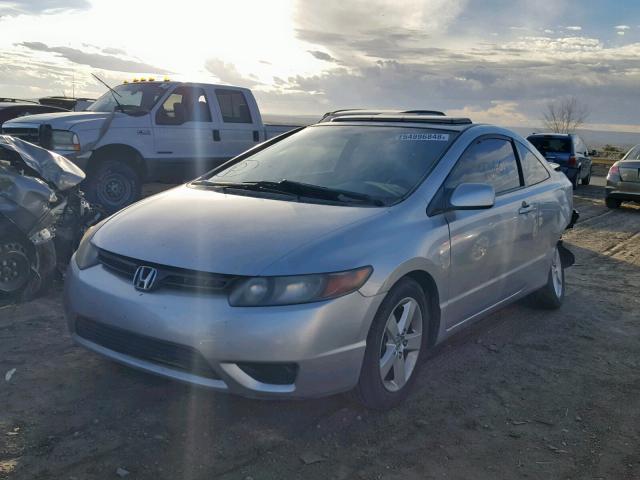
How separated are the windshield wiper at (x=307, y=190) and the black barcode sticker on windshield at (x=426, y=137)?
2.40 feet

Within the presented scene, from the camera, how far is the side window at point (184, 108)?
32.3 ft

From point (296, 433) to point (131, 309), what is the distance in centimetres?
105

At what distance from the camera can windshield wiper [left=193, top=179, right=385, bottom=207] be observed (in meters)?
3.77

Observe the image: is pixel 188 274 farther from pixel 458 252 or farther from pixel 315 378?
pixel 458 252

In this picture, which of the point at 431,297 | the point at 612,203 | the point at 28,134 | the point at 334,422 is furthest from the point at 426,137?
the point at 612,203

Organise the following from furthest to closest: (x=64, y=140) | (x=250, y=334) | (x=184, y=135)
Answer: (x=184, y=135), (x=64, y=140), (x=250, y=334)

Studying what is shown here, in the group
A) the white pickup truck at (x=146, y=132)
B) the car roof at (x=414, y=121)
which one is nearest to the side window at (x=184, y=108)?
the white pickup truck at (x=146, y=132)

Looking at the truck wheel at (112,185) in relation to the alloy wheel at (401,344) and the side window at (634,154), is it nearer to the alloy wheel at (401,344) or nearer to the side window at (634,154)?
the alloy wheel at (401,344)

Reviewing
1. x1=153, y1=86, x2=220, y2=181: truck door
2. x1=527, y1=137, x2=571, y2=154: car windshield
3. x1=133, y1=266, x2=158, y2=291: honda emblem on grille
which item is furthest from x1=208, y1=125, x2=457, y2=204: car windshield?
x1=527, y1=137, x2=571, y2=154: car windshield

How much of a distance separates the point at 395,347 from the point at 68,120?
714 centimetres

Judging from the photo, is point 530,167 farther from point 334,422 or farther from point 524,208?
point 334,422

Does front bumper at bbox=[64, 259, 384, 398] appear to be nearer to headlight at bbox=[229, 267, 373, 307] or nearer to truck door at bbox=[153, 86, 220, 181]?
headlight at bbox=[229, 267, 373, 307]

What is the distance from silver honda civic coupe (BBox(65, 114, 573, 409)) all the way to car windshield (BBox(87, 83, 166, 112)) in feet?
18.6

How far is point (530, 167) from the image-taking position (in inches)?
206
